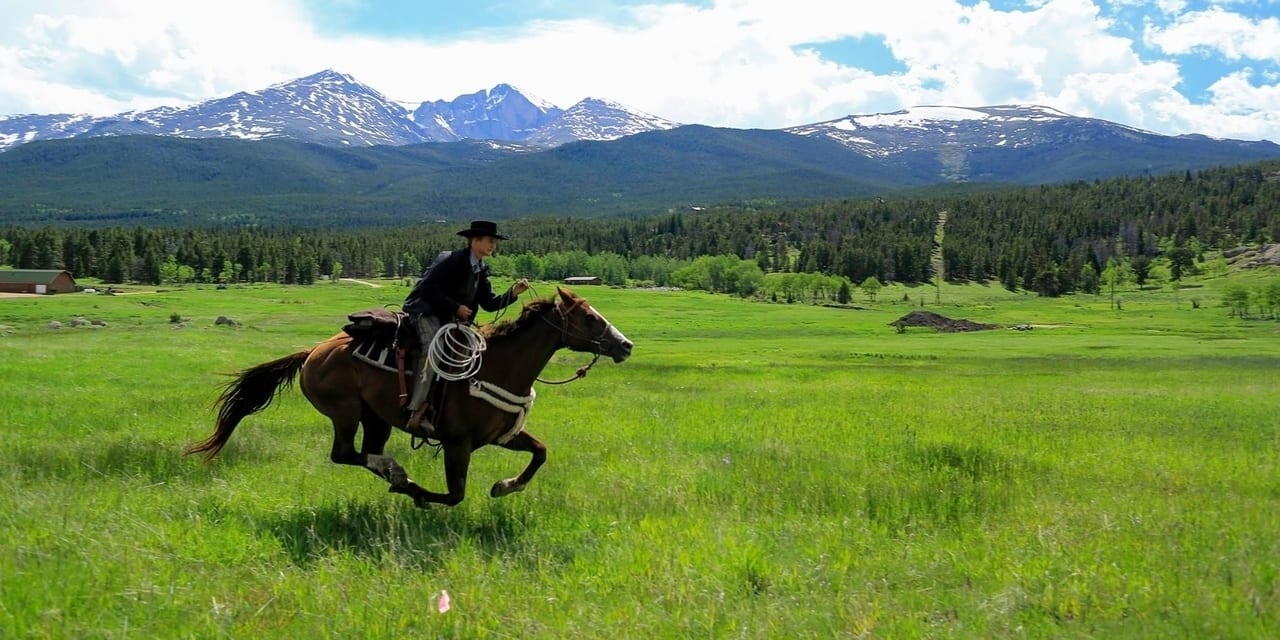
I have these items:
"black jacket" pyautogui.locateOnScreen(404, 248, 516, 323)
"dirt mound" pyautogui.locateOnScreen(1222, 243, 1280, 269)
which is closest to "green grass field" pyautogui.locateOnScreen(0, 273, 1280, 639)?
"black jacket" pyautogui.locateOnScreen(404, 248, 516, 323)

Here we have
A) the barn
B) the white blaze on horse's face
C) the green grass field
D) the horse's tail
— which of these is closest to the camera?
the green grass field

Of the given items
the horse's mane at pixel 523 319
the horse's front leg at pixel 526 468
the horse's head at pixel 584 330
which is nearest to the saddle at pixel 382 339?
the horse's mane at pixel 523 319

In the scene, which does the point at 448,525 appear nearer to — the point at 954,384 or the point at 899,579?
the point at 899,579

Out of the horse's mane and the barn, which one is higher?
the horse's mane

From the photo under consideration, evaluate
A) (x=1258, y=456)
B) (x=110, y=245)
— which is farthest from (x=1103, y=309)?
(x=110, y=245)

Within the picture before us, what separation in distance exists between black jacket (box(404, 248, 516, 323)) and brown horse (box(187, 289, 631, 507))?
1.39 ft

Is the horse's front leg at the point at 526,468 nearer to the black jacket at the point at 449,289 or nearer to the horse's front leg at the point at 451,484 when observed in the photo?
the horse's front leg at the point at 451,484

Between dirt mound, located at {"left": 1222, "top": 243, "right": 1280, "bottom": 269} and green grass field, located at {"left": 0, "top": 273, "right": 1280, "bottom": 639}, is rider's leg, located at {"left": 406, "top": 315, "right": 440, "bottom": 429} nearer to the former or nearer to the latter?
green grass field, located at {"left": 0, "top": 273, "right": 1280, "bottom": 639}

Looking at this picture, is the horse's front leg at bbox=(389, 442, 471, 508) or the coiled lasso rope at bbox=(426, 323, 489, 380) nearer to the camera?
the horse's front leg at bbox=(389, 442, 471, 508)

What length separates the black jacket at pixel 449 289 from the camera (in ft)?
30.3

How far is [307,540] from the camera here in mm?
7625

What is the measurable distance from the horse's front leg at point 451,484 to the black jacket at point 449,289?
1552 mm

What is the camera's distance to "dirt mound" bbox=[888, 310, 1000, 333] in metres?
89.0

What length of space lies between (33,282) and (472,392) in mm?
120274
